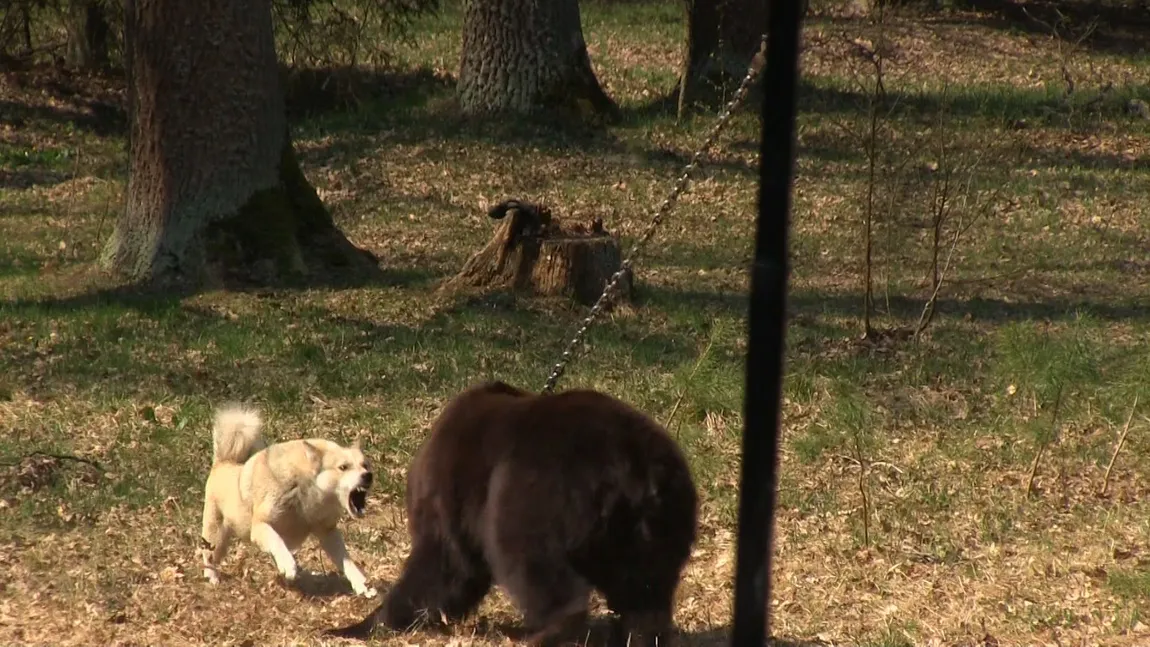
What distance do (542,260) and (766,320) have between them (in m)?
8.01

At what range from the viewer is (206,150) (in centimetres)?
1239

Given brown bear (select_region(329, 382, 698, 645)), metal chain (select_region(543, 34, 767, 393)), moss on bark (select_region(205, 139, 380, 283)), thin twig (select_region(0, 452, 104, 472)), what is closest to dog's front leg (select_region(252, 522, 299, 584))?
brown bear (select_region(329, 382, 698, 645))

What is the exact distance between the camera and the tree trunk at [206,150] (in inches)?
479

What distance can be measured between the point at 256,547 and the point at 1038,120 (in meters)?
16.5

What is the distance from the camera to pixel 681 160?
723 inches

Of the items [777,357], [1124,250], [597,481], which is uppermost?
[777,357]

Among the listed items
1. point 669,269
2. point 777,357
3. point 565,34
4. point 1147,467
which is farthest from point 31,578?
point 565,34

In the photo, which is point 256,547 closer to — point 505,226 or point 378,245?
point 505,226

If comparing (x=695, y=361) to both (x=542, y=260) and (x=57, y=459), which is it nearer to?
(x=542, y=260)

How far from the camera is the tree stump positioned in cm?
1198

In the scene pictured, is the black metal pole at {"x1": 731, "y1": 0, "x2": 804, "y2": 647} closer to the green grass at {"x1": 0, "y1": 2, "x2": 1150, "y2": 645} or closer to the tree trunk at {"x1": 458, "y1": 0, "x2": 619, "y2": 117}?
the green grass at {"x1": 0, "y1": 2, "x2": 1150, "y2": 645}

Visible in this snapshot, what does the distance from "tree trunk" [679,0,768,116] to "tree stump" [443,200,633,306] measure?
8.31 meters

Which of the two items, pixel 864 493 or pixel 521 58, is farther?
pixel 521 58

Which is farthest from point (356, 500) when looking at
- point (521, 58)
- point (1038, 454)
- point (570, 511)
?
point (521, 58)
